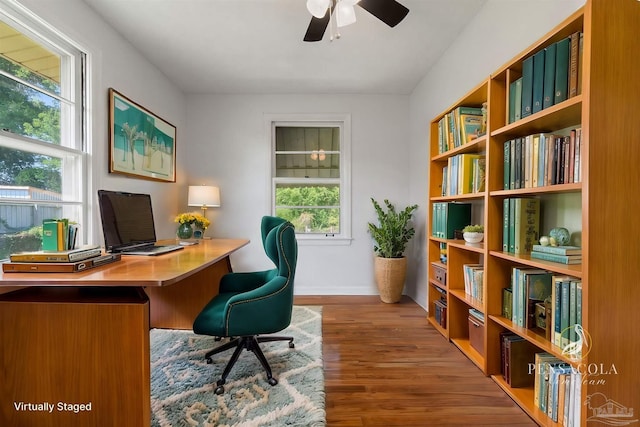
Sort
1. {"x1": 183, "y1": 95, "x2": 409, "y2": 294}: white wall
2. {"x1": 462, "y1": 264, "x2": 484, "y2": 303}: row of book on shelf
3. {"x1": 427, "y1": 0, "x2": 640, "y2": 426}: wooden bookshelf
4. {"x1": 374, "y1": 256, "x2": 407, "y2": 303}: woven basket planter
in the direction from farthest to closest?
1. {"x1": 183, "y1": 95, "x2": 409, "y2": 294}: white wall
2. {"x1": 374, "y1": 256, "x2": 407, "y2": 303}: woven basket planter
3. {"x1": 462, "y1": 264, "x2": 484, "y2": 303}: row of book on shelf
4. {"x1": 427, "y1": 0, "x2": 640, "y2": 426}: wooden bookshelf

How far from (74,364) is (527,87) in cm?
239

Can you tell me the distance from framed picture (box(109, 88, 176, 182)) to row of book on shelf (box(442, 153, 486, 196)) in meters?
2.61

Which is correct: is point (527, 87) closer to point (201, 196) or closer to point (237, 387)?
point (237, 387)

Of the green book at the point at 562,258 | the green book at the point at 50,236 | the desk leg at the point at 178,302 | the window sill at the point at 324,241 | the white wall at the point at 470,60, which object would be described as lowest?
the desk leg at the point at 178,302

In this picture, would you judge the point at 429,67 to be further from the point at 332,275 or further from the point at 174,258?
the point at 174,258

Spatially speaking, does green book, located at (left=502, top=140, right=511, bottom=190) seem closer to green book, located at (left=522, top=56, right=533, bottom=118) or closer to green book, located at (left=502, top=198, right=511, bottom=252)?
green book, located at (left=502, top=198, right=511, bottom=252)

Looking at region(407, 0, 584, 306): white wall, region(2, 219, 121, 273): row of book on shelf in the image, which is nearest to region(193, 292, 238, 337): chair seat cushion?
region(2, 219, 121, 273): row of book on shelf

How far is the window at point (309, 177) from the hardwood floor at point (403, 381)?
1.39 m

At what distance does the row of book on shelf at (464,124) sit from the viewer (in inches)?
88.0

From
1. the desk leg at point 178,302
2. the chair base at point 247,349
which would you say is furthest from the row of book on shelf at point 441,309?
the desk leg at point 178,302

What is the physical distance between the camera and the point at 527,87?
Answer: 5.27 feet

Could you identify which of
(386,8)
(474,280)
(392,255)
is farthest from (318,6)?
(392,255)

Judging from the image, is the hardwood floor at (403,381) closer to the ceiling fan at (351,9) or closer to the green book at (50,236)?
the green book at (50,236)

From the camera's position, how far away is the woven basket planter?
342cm
